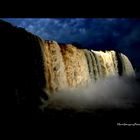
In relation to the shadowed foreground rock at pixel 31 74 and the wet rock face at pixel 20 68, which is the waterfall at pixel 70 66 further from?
the wet rock face at pixel 20 68

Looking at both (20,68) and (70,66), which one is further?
(70,66)

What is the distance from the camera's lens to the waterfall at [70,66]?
1109cm

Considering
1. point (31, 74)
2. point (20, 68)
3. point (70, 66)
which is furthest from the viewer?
point (70, 66)

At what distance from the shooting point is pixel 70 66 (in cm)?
1283

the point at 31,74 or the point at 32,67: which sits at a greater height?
the point at 32,67

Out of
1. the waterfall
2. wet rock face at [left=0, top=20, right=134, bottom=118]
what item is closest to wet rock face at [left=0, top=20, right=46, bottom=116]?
wet rock face at [left=0, top=20, right=134, bottom=118]

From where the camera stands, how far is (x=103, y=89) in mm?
16938

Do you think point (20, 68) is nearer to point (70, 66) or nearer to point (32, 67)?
point (32, 67)

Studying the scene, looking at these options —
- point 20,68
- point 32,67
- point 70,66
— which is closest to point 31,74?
point 32,67

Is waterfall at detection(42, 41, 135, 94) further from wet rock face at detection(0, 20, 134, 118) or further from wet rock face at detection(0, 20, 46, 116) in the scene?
wet rock face at detection(0, 20, 46, 116)

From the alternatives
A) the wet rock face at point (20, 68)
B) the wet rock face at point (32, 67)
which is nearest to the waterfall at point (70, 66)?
the wet rock face at point (32, 67)

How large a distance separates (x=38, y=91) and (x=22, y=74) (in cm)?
97
